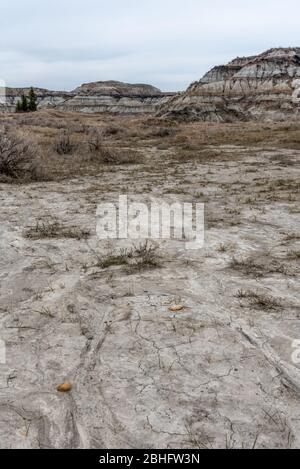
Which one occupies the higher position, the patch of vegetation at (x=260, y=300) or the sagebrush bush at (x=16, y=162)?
the sagebrush bush at (x=16, y=162)

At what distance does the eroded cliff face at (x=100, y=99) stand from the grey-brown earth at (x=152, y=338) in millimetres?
107582

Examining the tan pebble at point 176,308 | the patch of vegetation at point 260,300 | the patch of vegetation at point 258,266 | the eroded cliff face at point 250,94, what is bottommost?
the tan pebble at point 176,308

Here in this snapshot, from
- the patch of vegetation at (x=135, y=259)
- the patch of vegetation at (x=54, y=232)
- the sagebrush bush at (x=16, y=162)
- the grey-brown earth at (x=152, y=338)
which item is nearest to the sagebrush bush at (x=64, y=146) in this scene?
the sagebrush bush at (x=16, y=162)

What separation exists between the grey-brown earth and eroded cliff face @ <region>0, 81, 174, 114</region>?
107582 millimetres

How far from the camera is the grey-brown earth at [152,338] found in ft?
8.57

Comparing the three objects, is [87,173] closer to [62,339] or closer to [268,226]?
[268,226]

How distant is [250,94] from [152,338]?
86726 millimetres

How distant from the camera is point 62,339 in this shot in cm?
365

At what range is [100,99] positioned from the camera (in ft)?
401

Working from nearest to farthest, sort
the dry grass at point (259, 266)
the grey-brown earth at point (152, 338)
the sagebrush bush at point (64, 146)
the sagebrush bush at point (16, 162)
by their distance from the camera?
the grey-brown earth at point (152, 338)
the dry grass at point (259, 266)
the sagebrush bush at point (16, 162)
the sagebrush bush at point (64, 146)

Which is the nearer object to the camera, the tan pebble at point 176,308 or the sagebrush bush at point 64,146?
the tan pebble at point 176,308

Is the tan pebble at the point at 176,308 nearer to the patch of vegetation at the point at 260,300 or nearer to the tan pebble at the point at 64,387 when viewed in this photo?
the patch of vegetation at the point at 260,300

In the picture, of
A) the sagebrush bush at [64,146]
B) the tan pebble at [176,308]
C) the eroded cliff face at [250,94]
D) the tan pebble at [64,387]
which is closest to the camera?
the tan pebble at [64,387]

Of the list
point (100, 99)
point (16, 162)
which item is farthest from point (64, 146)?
point (100, 99)
